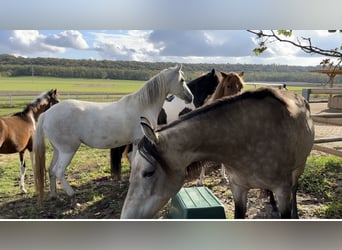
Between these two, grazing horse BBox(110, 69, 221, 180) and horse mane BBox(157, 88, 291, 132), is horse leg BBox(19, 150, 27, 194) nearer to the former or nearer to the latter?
grazing horse BBox(110, 69, 221, 180)

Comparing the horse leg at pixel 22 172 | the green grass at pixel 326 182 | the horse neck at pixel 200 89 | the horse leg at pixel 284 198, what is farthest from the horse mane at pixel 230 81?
the horse leg at pixel 22 172

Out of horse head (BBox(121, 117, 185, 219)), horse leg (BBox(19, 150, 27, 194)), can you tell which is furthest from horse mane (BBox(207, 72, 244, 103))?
horse leg (BBox(19, 150, 27, 194))

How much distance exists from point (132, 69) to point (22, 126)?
0.99 meters

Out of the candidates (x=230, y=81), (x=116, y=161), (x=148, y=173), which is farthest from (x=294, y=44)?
(x=116, y=161)

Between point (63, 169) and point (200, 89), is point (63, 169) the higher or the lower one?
the lower one

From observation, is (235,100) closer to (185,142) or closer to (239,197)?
(185,142)

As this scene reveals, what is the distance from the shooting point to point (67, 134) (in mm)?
2338

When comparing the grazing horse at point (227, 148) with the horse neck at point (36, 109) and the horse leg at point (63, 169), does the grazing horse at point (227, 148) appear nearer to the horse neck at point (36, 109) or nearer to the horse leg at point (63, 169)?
the horse leg at point (63, 169)

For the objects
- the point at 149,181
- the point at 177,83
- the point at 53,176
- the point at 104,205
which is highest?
the point at 177,83

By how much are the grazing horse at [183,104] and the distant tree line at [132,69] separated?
204 mm

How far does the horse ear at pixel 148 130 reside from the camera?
1.30 meters

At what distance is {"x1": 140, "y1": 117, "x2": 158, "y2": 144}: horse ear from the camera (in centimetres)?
130

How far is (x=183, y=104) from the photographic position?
9.36 ft
